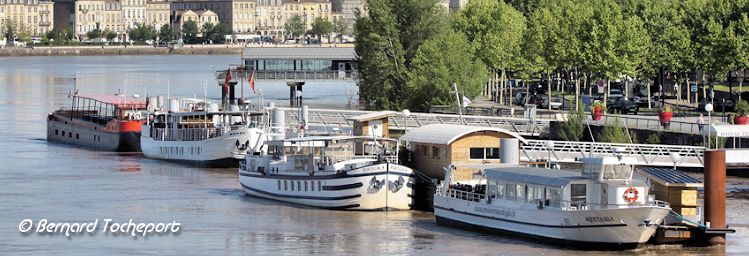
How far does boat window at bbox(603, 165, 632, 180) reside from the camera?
166 feet

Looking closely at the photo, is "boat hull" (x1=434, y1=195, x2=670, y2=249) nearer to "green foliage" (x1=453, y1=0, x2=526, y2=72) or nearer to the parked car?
the parked car

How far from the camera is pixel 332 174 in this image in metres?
61.3

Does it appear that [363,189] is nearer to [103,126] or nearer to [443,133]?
[443,133]

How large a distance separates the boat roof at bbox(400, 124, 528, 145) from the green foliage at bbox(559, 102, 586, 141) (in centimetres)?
1582

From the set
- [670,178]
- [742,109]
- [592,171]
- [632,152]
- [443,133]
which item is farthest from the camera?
[742,109]

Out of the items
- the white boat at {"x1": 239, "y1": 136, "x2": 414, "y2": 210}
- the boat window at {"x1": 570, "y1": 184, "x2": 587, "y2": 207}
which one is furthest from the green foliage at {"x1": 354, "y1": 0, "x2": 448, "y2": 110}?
the boat window at {"x1": 570, "y1": 184, "x2": 587, "y2": 207}

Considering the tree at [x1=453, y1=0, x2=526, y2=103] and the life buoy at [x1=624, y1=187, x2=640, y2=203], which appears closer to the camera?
the life buoy at [x1=624, y1=187, x2=640, y2=203]

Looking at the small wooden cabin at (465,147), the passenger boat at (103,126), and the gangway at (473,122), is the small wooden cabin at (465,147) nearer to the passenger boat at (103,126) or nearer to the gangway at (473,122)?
the gangway at (473,122)

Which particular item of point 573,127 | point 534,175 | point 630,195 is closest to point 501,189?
point 534,175

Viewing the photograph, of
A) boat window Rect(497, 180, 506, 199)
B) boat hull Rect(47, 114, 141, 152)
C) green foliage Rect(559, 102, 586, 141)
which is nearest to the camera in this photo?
boat window Rect(497, 180, 506, 199)

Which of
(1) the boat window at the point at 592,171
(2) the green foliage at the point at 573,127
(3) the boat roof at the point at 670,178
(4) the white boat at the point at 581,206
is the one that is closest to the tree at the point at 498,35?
(2) the green foliage at the point at 573,127

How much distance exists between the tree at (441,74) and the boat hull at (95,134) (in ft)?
50.9

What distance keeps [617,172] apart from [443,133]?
36.9 feet

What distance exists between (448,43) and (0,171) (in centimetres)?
3043
